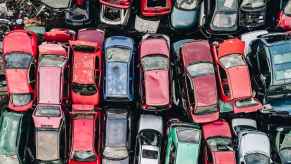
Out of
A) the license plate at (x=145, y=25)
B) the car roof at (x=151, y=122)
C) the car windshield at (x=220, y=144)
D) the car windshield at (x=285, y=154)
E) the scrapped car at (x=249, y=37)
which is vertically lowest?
the car windshield at (x=285, y=154)

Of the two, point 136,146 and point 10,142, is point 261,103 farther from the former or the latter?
point 10,142

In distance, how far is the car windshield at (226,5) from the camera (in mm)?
14656

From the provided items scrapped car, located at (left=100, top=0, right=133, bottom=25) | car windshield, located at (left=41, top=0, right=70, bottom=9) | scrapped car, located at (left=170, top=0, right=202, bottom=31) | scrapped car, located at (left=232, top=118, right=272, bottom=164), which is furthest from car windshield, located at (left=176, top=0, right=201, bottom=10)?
scrapped car, located at (left=232, top=118, right=272, bottom=164)

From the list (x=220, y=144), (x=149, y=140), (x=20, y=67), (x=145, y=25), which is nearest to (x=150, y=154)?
(x=149, y=140)

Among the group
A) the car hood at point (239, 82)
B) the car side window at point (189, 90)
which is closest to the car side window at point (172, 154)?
the car side window at point (189, 90)

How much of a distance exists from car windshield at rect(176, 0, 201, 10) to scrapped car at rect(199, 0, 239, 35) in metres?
0.25

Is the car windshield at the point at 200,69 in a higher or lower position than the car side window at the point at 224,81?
higher

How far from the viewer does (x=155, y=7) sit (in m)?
14.9

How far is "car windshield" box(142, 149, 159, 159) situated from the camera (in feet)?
47.3

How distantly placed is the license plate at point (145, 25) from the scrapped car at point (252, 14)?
8.23 feet

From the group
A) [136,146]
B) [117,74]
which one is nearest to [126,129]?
[136,146]

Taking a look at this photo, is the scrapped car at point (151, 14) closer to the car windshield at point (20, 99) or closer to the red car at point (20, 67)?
the red car at point (20, 67)

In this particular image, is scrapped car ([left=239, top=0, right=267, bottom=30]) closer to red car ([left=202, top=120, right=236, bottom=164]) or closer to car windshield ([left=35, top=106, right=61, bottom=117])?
red car ([left=202, top=120, right=236, bottom=164])

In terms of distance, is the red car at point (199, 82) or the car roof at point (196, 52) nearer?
the red car at point (199, 82)
